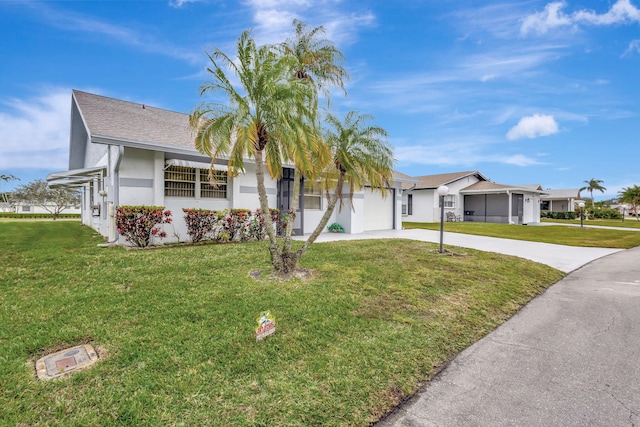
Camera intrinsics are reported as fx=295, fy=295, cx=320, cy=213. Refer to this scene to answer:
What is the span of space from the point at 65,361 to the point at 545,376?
510 centimetres

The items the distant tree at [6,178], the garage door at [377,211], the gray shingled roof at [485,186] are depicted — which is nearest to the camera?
the garage door at [377,211]

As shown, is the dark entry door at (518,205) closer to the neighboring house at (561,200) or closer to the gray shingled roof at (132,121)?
the neighboring house at (561,200)

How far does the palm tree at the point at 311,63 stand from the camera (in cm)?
626

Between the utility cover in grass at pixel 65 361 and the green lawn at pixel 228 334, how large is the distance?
11 cm

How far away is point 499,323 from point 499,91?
1621 centimetres

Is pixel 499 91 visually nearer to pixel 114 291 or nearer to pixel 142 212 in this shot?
pixel 142 212

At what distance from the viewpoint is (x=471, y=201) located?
2986 cm

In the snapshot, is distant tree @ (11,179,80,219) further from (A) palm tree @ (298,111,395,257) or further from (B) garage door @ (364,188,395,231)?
(A) palm tree @ (298,111,395,257)

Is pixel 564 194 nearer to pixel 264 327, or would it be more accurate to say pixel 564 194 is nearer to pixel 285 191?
pixel 285 191

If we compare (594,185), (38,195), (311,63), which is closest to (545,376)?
(311,63)

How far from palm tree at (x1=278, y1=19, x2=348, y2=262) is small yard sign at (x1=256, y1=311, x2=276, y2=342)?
2.43m

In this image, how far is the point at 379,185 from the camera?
7.46m

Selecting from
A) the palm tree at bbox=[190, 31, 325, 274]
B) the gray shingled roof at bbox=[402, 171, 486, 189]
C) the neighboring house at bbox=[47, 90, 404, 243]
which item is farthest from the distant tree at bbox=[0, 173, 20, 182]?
the palm tree at bbox=[190, 31, 325, 274]

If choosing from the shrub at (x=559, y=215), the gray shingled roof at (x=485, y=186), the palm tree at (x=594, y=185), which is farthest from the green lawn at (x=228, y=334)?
the palm tree at (x=594, y=185)
